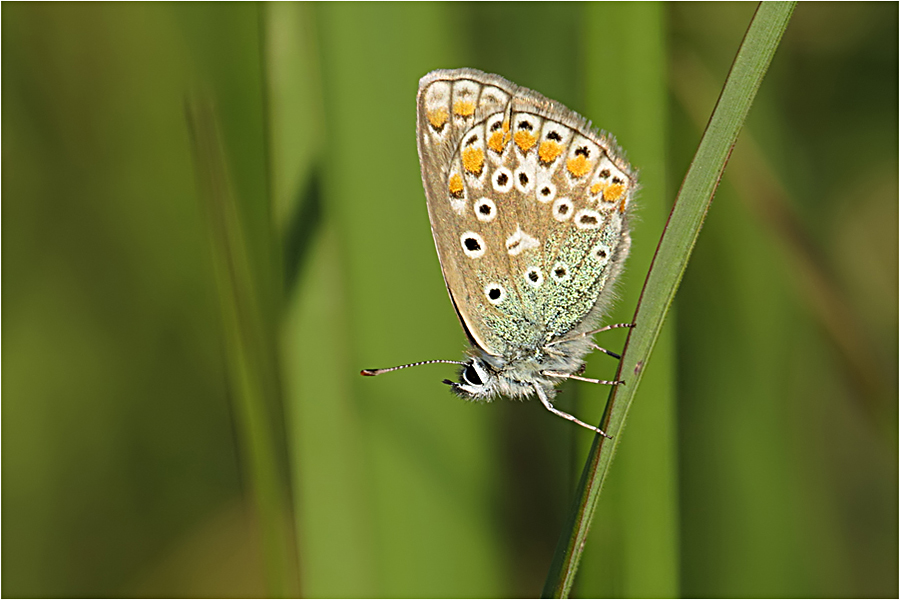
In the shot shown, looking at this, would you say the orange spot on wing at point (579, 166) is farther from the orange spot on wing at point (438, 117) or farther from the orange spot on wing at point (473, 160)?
the orange spot on wing at point (438, 117)

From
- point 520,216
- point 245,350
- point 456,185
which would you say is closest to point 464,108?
point 456,185

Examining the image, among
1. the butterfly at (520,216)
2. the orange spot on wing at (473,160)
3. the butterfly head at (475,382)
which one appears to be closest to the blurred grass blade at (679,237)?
the butterfly at (520,216)

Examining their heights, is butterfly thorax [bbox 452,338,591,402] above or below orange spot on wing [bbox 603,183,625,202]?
below

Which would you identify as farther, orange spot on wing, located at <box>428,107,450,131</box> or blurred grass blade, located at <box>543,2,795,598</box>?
orange spot on wing, located at <box>428,107,450,131</box>

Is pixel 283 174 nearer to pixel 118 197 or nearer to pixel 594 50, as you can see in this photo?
pixel 594 50

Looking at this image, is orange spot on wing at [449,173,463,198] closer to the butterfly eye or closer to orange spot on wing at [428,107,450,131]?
orange spot on wing at [428,107,450,131]

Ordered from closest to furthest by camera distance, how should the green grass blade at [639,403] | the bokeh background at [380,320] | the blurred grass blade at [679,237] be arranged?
the blurred grass blade at [679,237]
the green grass blade at [639,403]
the bokeh background at [380,320]

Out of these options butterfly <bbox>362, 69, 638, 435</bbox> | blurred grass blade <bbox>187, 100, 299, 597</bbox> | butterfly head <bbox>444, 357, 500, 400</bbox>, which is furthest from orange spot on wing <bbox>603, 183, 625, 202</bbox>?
blurred grass blade <bbox>187, 100, 299, 597</bbox>

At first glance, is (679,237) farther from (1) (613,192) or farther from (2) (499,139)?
(2) (499,139)
